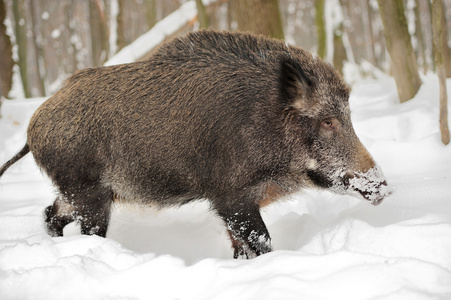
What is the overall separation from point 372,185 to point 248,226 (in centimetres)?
87

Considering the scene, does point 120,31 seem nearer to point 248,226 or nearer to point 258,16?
point 258,16

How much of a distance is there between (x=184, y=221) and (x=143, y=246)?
582 millimetres

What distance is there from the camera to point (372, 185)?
3088 millimetres

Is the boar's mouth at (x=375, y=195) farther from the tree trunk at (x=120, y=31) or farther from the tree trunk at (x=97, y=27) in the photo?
the tree trunk at (x=97, y=27)

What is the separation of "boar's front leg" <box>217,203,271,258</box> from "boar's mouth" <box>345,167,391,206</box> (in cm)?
68

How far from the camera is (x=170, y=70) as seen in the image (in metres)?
3.60

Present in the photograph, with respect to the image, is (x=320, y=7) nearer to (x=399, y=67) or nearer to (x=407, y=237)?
(x=399, y=67)

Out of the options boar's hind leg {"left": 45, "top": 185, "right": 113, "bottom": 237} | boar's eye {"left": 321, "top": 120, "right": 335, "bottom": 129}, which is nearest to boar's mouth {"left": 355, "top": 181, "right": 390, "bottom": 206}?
boar's eye {"left": 321, "top": 120, "right": 335, "bottom": 129}

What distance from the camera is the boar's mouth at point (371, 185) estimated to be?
309 cm

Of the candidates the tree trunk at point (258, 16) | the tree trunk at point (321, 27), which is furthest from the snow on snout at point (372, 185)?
the tree trunk at point (321, 27)

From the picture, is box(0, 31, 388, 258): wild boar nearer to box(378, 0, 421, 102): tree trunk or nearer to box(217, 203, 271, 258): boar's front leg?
box(217, 203, 271, 258): boar's front leg

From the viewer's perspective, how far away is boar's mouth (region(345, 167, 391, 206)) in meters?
3.09

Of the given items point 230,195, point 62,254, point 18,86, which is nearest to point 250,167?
point 230,195

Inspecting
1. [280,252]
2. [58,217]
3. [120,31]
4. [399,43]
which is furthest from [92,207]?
[120,31]
